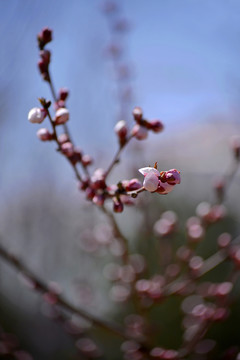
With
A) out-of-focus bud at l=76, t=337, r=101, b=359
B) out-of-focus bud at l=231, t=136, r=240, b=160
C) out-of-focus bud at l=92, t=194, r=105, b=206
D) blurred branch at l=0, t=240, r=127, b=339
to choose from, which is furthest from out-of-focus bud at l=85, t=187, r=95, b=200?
out-of-focus bud at l=76, t=337, r=101, b=359

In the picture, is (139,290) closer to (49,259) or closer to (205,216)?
(205,216)

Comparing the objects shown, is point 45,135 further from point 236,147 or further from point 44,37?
point 236,147

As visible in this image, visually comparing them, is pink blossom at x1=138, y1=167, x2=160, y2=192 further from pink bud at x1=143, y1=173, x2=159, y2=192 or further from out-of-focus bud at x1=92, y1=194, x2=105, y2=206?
out-of-focus bud at x1=92, y1=194, x2=105, y2=206

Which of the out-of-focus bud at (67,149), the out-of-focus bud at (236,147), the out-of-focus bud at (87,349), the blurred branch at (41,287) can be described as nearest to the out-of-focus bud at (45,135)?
the out-of-focus bud at (67,149)

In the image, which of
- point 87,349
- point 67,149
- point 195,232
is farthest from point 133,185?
point 87,349

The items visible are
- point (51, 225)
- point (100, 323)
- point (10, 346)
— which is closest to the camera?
point (100, 323)

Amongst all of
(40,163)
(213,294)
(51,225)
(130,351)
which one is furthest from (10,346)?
(51,225)

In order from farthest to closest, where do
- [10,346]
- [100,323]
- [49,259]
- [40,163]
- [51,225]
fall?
[51,225], [49,259], [40,163], [10,346], [100,323]

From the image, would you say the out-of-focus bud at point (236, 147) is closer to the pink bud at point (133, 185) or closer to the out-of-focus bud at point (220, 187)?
the out-of-focus bud at point (220, 187)
